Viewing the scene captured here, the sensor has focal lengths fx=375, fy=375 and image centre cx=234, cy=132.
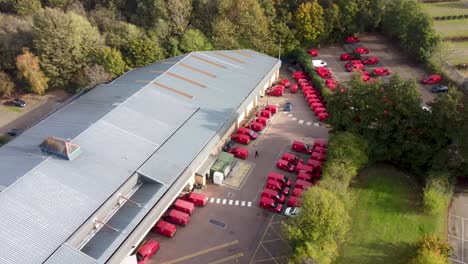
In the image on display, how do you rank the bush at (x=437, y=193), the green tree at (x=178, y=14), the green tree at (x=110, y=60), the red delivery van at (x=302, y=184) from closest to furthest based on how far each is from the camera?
1. the bush at (x=437, y=193)
2. the red delivery van at (x=302, y=184)
3. the green tree at (x=110, y=60)
4. the green tree at (x=178, y=14)

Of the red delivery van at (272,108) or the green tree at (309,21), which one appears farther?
the green tree at (309,21)

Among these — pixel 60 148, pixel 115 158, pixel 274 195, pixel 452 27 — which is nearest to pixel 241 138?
pixel 274 195

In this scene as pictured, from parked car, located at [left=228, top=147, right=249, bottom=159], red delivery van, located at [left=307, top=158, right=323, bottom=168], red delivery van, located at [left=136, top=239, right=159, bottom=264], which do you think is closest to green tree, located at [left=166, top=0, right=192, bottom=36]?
parked car, located at [left=228, top=147, right=249, bottom=159]

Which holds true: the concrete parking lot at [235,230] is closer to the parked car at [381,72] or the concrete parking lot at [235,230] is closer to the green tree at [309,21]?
the parked car at [381,72]

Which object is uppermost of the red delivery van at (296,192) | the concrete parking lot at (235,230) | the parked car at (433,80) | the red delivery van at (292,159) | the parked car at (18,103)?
the parked car at (433,80)

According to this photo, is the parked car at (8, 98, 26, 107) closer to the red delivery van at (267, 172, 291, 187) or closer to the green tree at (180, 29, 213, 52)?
the green tree at (180, 29, 213, 52)

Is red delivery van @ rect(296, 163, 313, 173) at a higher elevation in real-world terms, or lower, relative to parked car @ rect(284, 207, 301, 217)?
higher

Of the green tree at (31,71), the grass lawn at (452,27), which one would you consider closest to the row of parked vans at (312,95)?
the grass lawn at (452,27)
